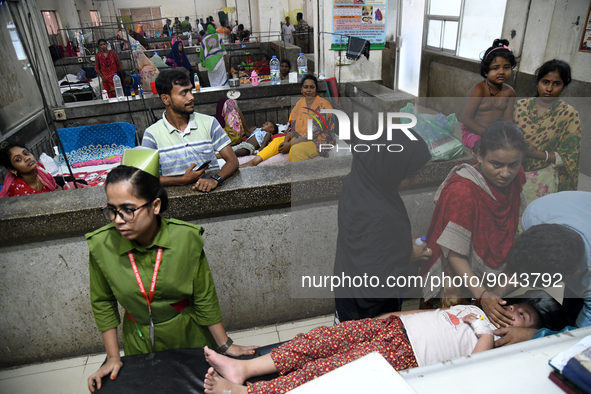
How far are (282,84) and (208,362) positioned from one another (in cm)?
449

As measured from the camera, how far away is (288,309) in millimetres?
2799

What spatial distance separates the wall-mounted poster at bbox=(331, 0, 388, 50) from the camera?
471 centimetres

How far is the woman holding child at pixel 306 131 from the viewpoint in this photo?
388 cm

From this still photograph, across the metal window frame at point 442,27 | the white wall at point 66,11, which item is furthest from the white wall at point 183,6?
the metal window frame at point 442,27

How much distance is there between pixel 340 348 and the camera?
1763mm

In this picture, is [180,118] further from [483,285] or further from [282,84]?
[282,84]

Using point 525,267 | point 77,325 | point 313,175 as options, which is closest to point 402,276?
point 525,267

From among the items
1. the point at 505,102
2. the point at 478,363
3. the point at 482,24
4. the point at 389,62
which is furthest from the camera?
the point at 389,62

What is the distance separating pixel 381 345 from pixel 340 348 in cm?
20

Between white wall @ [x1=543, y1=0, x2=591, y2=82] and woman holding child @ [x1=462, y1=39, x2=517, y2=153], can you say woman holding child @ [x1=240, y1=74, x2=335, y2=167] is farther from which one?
white wall @ [x1=543, y1=0, x2=591, y2=82]

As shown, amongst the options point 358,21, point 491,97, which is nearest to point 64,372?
point 491,97

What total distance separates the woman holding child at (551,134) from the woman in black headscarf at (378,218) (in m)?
1.19

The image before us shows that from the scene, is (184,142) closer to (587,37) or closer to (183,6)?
(587,37)

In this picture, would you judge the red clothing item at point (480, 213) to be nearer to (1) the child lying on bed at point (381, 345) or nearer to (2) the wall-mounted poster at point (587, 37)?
(1) the child lying on bed at point (381, 345)
